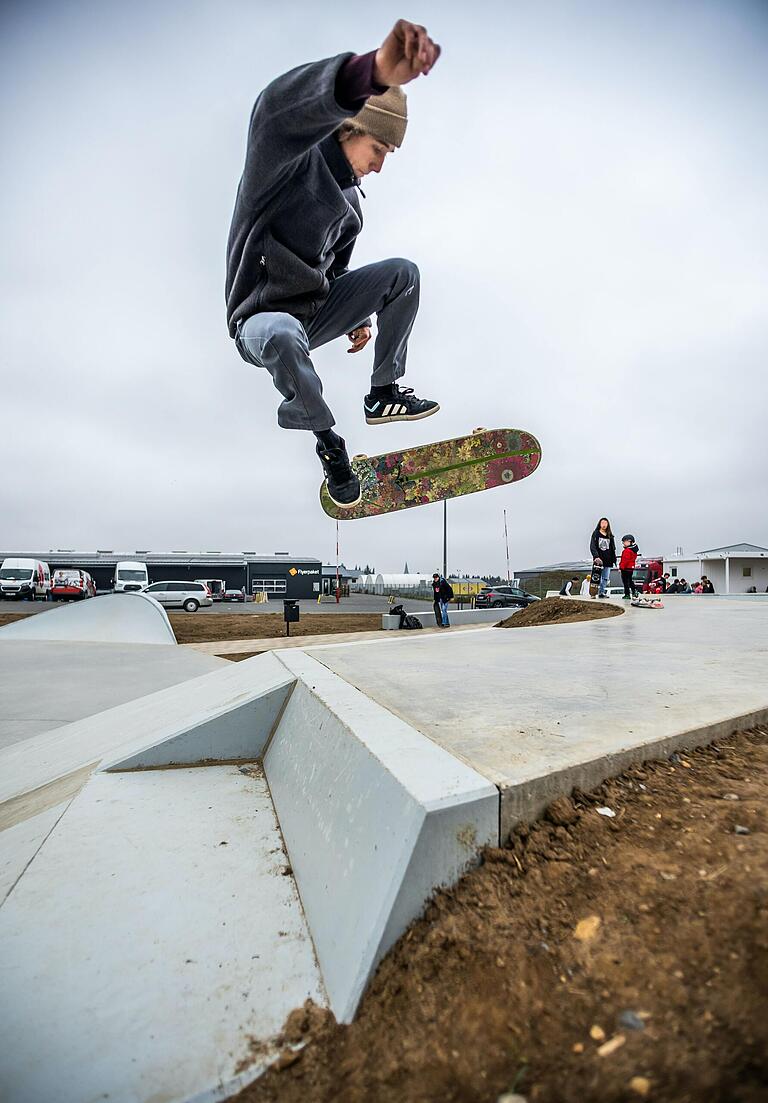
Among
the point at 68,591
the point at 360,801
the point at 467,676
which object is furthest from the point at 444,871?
the point at 68,591

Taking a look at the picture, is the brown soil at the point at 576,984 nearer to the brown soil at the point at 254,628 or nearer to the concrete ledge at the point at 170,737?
the concrete ledge at the point at 170,737

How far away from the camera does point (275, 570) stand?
48312 millimetres

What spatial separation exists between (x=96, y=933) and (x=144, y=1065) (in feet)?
1.23

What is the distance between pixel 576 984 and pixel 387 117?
3.31 m

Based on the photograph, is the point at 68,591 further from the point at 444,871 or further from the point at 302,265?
the point at 444,871

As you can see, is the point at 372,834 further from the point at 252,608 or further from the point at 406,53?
the point at 252,608

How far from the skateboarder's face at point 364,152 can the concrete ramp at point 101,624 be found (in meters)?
9.47

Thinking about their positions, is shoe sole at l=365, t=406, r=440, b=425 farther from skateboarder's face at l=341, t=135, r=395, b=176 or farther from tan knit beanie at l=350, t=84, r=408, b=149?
tan knit beanie at l=350, t=84, r=408, b=149

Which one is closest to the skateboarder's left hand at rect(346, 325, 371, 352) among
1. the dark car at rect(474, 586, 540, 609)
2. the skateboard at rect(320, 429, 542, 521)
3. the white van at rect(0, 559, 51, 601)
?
the skateboard at rect(320, 429, 542, 521)

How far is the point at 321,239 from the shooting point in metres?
2.93

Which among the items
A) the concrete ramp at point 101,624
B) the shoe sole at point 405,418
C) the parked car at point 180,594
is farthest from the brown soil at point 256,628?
the shoe sole at point 405,418

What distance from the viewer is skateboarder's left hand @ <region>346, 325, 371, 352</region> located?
389 cm

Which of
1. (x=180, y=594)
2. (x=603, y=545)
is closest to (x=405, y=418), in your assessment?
(x=603, y=545)

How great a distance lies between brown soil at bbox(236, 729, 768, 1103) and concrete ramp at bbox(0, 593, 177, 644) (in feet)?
33.9
